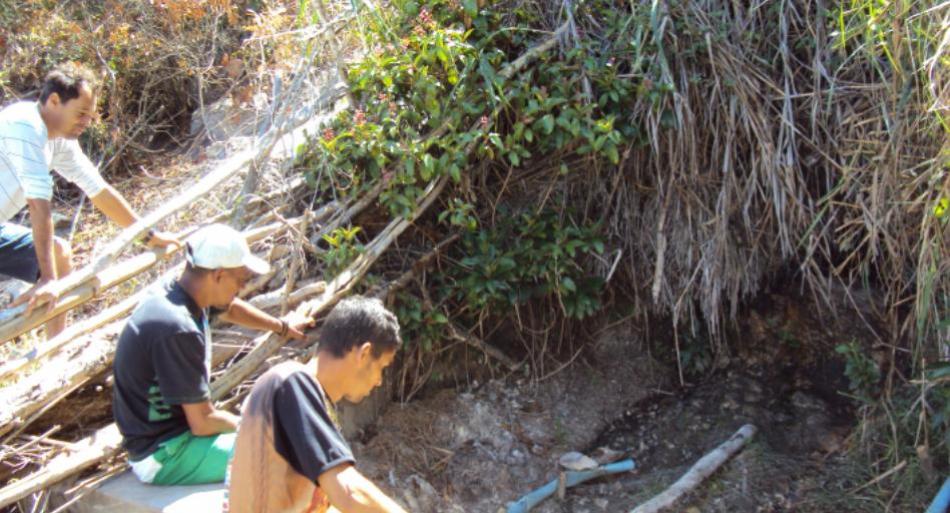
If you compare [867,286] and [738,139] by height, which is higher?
[738,139]

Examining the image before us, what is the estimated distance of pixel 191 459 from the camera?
314 cm

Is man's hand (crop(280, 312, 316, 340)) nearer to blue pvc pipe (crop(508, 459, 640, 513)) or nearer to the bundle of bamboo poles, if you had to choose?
the bundle of bamboo poles

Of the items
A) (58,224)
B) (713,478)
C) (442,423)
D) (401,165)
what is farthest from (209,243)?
(58,224)

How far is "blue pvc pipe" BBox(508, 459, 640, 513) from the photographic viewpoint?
163 inches

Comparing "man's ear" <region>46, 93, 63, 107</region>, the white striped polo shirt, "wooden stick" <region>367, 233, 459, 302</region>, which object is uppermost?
"man's ear" <region>46, 93, 63, 107</region>

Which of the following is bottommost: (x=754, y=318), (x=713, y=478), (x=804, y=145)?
(x=713, y=478)

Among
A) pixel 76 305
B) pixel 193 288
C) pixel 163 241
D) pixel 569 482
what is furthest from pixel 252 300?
pixel 569 482

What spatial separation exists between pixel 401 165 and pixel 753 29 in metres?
1.91

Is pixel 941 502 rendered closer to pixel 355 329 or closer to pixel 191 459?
pixel 355 329

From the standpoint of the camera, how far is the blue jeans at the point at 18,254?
3945 mm

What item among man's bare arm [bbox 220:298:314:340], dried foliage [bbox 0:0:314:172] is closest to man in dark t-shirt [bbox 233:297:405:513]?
man's bare arm [bbox 220:298:314:340]

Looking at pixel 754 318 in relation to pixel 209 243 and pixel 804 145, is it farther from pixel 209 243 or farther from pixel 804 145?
pixel 209 243

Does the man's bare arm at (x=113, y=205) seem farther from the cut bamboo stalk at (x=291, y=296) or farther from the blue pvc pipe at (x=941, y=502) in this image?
the blue pvc pipe at (x=941, y=502)

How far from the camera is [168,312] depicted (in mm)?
2998
